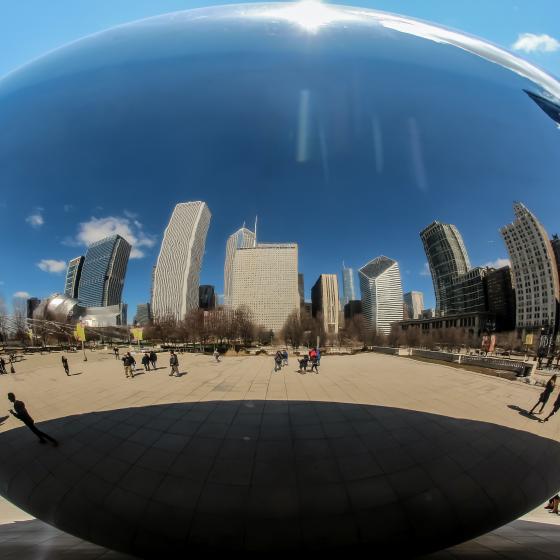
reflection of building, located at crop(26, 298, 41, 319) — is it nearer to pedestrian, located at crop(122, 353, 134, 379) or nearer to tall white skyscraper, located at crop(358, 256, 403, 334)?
pedestrian, located at crop(122, 353, 134, 379)

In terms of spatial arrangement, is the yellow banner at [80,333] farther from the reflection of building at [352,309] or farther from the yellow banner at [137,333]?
the reflection of building at [352,309]

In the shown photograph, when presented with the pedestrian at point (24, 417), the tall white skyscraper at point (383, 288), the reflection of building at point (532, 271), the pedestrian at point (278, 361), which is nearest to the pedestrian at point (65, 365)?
the pedestrian at point (24, 417)

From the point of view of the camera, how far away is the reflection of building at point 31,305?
77.1 inches

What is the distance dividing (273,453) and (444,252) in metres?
1.42

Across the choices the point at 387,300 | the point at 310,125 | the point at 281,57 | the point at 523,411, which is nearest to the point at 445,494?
the point at 523,411

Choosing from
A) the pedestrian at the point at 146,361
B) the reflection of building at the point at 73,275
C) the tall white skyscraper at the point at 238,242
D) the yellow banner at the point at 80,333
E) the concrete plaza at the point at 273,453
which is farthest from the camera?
the yellow banner at the point at 80,333

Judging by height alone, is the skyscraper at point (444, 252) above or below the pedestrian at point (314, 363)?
above

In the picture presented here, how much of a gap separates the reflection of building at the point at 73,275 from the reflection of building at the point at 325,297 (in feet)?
4.56

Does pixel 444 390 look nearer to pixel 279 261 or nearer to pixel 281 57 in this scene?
pixel 279 261

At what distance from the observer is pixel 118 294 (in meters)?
1.84

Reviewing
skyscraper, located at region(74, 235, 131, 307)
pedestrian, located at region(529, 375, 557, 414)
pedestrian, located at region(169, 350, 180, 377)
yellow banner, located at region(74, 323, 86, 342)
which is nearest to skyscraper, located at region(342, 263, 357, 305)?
pedestrian, located at region(169, 350, 180, 377)

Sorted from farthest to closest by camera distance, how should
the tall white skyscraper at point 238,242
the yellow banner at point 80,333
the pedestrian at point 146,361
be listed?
the yellow banner at point 80,333
the pedestrian at point 146,361
the tall white skyscraper at point 238,242

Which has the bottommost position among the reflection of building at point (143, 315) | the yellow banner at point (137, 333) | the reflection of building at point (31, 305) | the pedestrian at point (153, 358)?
the pedestrian at point (153, 358)

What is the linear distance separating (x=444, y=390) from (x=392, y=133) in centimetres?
156
